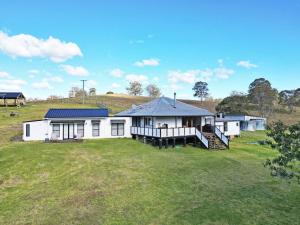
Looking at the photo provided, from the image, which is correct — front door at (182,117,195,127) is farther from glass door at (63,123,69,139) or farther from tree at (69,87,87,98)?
tree at (69,87,87,98)

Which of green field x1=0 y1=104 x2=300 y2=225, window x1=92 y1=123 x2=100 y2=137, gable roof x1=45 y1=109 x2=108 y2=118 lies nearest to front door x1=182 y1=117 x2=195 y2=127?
green field x1=0 y1=104 x2=300 y2=225

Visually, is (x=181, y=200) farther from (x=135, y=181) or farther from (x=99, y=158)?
(x=99, y=158)

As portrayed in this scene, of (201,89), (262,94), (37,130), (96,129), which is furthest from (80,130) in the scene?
(201,89)

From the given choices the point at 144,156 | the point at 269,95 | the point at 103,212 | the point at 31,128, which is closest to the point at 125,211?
the point at 103,212

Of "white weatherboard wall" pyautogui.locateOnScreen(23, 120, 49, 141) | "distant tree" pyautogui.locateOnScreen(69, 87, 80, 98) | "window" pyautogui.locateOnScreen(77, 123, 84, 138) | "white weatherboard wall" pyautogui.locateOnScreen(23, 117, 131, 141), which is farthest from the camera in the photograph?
"distant tree" pyautogui.locateOnScreen(69, 87, 80, 98)

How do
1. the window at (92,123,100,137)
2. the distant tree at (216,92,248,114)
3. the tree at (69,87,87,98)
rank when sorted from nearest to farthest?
the window at (92,123,100,137) → the distant tree at (216,92,248,114) → the tree at (69,87,87,98)
